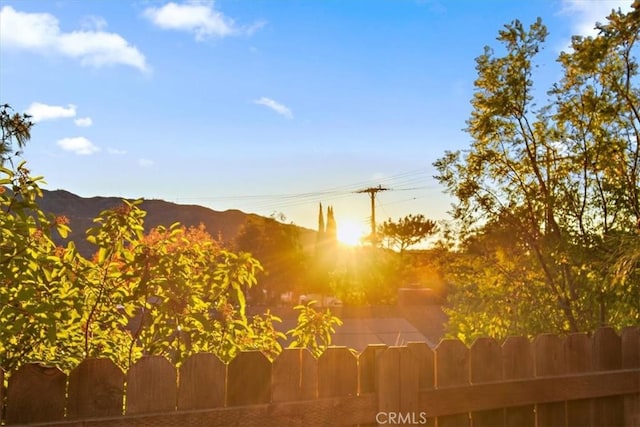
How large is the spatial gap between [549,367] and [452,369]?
74cm

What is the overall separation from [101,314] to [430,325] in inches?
731

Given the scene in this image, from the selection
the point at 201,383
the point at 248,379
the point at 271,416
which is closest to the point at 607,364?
the point at 271,416

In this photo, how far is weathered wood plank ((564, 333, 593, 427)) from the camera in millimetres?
3689

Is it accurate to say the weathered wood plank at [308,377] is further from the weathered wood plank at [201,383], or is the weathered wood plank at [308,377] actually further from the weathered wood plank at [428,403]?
the weathered wood plank at [201,383]

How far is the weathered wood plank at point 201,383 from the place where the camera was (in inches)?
109

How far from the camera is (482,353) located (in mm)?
3449

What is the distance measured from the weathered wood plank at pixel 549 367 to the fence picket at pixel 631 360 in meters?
0.55

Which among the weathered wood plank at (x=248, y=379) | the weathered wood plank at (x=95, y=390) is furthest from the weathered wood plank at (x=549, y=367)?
the weathered wood plank at (x=95, y=390)

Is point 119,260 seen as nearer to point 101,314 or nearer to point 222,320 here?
point 101,314

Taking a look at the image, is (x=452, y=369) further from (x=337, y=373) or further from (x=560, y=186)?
(x=560, y=186)

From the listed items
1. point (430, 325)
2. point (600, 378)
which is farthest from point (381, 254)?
point (600, 378)

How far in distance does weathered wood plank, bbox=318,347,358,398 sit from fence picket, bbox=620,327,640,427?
2.01m

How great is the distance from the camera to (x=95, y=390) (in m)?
2.61

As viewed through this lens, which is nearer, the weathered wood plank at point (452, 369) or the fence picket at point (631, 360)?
the weathered wood plank at point (452, 369)
